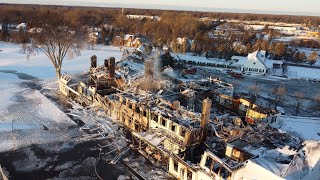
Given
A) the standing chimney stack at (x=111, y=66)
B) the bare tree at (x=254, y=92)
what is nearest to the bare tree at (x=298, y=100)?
the bare tree at (x=254, y=92)

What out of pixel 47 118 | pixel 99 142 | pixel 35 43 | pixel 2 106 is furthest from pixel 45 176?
pixel 35 43

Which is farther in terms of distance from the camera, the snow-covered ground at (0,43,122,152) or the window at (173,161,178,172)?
the snow-covered ground at (0,43,122,152)

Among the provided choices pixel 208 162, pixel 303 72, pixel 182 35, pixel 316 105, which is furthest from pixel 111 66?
pixel 182 35

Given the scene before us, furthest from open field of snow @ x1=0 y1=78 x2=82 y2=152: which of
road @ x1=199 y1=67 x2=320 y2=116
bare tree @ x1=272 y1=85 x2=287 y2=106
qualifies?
bare tree @ x1=272 y1=85 x2=287 y2=106

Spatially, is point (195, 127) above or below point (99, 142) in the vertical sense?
above

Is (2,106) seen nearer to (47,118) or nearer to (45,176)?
(47,118)

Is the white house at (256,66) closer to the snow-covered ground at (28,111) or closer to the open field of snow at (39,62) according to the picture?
the open field of snow at (39,62)

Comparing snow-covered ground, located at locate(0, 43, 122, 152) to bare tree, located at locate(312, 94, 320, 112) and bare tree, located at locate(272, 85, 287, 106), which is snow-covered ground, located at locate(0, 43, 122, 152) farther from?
bare tree, located at locate(312, 94, 320, 112)

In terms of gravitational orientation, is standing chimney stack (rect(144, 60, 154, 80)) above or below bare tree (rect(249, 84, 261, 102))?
above

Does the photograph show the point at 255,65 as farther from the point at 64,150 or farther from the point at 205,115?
the point at 64,150
